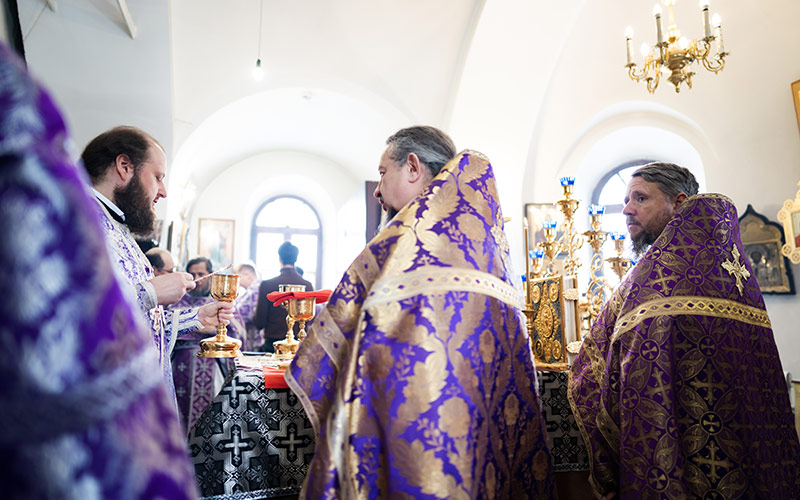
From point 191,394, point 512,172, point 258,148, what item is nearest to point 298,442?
point 191,394

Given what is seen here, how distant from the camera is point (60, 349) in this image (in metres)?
0.46

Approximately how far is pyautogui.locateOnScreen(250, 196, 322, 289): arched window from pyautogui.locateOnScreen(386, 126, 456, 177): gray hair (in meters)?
10.9

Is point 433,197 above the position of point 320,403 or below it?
above

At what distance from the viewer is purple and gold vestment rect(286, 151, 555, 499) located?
1315 mm

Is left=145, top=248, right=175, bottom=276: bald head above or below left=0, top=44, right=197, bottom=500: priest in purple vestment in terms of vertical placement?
above

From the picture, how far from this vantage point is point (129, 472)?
47cm

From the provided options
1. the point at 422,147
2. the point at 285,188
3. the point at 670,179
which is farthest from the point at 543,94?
the point at 285,188

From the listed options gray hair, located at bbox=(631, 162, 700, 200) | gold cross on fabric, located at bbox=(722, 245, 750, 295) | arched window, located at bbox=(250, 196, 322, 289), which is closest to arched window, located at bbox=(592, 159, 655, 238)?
gray hair, located at bbox=(631, 162, 700, 200)

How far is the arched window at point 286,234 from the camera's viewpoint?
1275cm

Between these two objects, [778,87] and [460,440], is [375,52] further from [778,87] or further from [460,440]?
[460,440]

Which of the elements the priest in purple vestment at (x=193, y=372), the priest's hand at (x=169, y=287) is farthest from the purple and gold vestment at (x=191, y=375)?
the priest's hand at (x=169, y=287)

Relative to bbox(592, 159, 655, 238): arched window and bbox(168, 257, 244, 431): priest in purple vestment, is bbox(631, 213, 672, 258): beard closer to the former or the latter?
bbox(168, 257, 244, 431): priest in purple vestment

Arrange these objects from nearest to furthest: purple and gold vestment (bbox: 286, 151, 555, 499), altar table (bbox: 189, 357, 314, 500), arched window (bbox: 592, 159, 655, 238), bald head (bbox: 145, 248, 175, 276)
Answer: purple and gold vestment (bbox: 286, 151, 555, 499) → altar table (bbox: 189, 357, 314, 500) → bald head (bbox: 145, 248, 175, 276) → arched window (bbox: 592, 159, 655, 238)

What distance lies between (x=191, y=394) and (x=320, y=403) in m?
3.21
